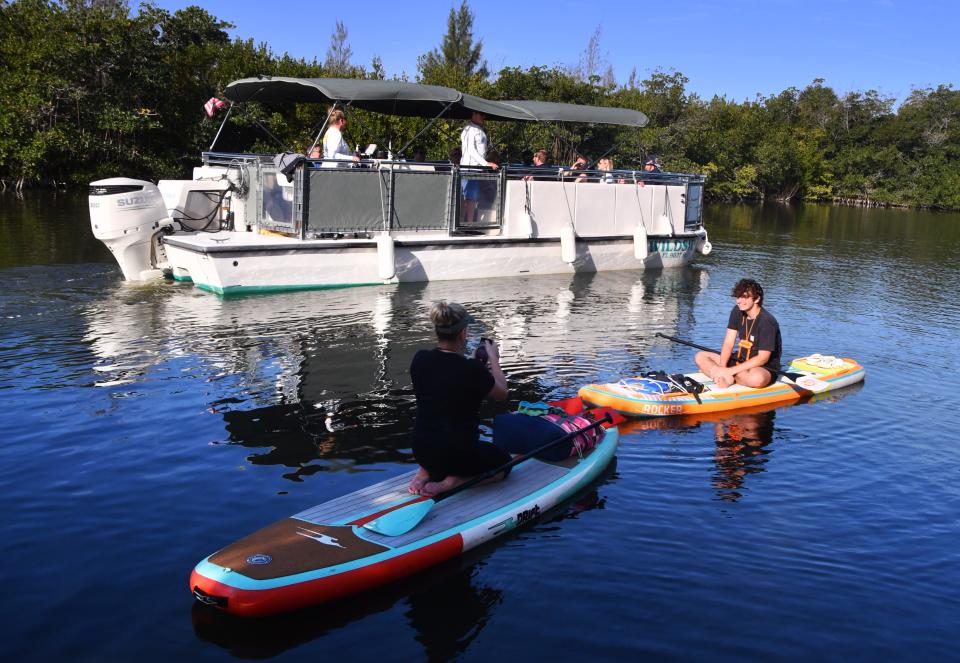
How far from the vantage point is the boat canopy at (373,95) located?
14.7 metres

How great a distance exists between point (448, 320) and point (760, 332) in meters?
5.00

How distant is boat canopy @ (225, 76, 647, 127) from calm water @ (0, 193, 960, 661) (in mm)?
3670

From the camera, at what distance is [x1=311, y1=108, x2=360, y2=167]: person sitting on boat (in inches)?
587

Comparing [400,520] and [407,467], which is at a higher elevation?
[400,520]

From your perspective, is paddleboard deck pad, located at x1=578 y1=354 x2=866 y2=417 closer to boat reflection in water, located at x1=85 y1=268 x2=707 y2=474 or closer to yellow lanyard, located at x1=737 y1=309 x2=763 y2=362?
yellow lanyard, located at x1=737 y1=309 x2=763 y2=362

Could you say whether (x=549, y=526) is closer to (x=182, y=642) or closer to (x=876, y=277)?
(x=182, y=642)

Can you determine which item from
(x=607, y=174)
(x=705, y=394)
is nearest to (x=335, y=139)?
(x=607, y=174)

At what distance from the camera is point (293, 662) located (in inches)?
182

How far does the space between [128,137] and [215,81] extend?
5089 mm

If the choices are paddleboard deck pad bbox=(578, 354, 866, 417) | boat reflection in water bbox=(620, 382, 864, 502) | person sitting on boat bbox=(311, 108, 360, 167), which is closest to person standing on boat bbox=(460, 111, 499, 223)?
person sitting on boat bbox=(311, 108, 360, 167)

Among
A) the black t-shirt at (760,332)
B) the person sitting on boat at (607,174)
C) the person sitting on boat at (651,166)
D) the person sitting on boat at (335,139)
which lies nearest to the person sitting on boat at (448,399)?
the black t-shirt at (760,332)

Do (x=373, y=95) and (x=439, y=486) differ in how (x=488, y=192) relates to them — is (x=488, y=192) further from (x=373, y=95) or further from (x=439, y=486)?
(x=439, y=486)

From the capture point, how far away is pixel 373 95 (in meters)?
15.0

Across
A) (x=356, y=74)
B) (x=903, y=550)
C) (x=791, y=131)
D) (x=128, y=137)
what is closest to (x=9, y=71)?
(x=128, y=137)
